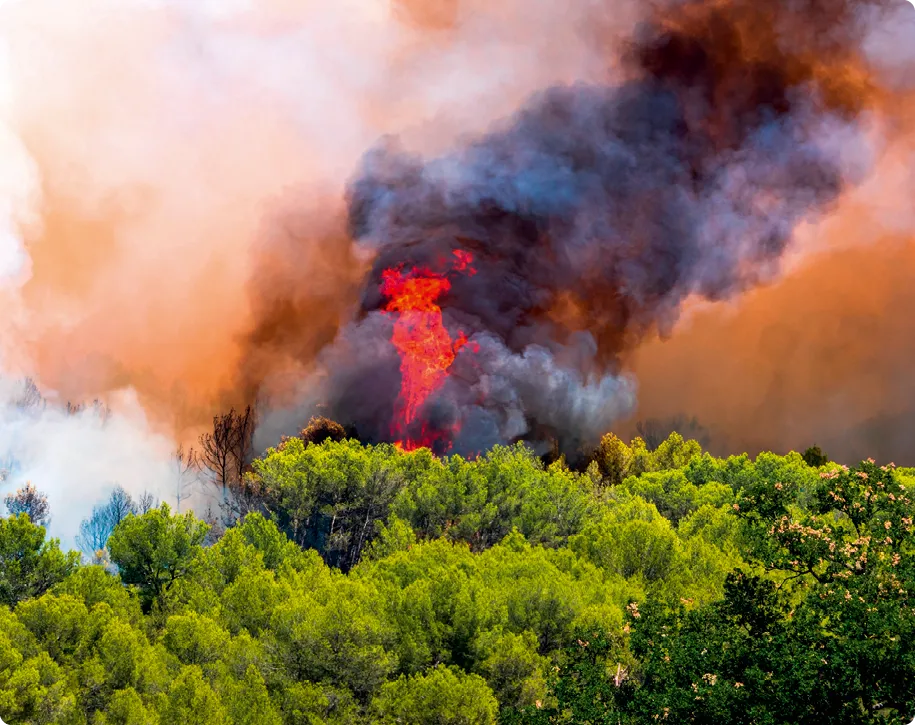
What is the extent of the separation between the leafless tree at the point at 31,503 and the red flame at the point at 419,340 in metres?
34.6

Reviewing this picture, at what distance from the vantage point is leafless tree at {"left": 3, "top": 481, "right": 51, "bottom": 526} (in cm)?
8144

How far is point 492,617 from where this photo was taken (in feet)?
140

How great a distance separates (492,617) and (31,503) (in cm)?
5391

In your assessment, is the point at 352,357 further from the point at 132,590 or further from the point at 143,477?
the point at 132,590

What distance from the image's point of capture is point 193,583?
2023 inches

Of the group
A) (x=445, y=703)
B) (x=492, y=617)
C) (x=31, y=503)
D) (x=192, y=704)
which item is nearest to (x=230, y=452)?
(x=31, y=503)

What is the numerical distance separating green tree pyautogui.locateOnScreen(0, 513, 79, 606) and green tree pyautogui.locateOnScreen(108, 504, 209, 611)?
301 centimetres

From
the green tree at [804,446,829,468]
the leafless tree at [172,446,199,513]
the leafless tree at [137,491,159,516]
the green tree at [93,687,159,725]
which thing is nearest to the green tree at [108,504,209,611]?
the green tree at [93,687,159,725]

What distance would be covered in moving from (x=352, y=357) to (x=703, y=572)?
6079 cm

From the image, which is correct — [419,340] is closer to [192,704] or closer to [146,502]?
[146,502]

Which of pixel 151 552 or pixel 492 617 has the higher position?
pixel 151 552

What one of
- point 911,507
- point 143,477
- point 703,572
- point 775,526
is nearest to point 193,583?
point 703,572

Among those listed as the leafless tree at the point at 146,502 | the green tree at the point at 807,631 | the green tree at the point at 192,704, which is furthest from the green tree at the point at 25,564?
the leafless tree at the point at 146,502

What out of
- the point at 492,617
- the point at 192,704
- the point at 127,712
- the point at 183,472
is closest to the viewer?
the point at 192,704
